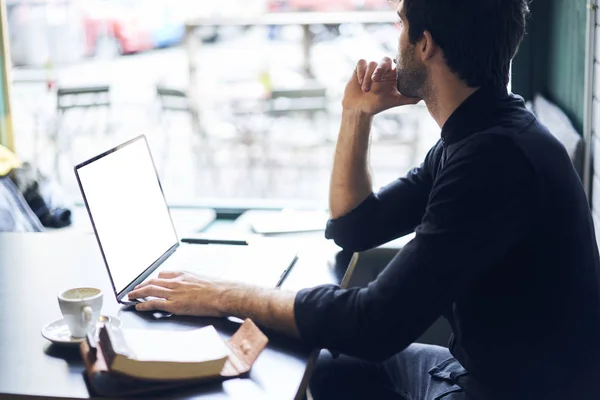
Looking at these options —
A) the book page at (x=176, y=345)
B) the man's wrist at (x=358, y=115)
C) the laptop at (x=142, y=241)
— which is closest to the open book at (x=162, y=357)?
the book page at (x=176, y=345)

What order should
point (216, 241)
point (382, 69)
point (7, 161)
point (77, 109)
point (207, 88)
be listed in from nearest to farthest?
1. point (382, 69)
2. point (216, 241)
3. point (7, 161)
4. point (207, 88)
5. point (77, 109)

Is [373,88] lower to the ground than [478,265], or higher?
higher

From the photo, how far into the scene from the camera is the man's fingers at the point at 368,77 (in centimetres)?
176

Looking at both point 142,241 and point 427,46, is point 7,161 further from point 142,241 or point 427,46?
point 427,46

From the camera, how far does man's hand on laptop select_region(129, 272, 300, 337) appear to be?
4.35 ft

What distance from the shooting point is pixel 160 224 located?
1.75m

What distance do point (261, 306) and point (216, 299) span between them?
90 millimetres

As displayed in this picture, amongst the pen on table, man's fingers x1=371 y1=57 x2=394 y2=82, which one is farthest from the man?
the pen on table

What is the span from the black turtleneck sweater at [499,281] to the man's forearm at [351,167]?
45cm

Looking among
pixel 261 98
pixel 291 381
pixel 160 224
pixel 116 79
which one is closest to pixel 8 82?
pixel 116 79

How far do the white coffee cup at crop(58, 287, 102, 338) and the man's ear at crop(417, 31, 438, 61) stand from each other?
708 mm

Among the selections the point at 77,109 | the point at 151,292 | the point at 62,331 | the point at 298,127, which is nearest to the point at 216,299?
the point at 151,292

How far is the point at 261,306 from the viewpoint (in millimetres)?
1347

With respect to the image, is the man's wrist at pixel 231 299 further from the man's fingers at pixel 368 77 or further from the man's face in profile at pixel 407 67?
the man's fingers at pixel 368 77
